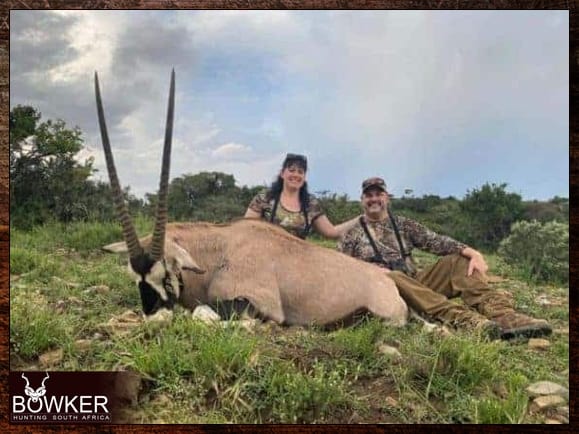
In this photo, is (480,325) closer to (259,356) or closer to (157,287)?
(259,356)

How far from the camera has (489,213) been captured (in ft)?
13.3

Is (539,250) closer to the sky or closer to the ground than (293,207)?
closer to the ground

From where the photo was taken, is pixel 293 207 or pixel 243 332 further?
pixel 293 207

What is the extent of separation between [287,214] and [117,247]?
3.49ft

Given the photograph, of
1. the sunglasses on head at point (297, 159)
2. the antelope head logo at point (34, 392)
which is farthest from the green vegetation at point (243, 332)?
the sunglasses on head at point (297, 159)

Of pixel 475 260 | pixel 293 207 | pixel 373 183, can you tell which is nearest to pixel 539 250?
pixel 475 260

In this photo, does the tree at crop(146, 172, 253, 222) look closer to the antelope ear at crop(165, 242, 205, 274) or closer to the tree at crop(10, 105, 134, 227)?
the antelope ear at crop(165, 242, 205, 274)

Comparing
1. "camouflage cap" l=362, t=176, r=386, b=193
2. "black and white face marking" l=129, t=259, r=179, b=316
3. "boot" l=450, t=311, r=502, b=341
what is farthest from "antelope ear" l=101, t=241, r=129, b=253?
"boot" l=450, t=311, r=502, b=341

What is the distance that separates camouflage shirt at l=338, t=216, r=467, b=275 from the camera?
421 cm

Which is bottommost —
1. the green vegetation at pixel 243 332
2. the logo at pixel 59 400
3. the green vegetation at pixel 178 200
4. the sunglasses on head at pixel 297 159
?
the logo at pixel 59 400

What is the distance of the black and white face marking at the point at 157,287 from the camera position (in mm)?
4109

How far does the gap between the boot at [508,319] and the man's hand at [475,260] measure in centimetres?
16

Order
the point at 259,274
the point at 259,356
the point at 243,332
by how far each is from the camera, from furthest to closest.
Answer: the point at 259,274 → the point at 243,332 → the point at 259,356

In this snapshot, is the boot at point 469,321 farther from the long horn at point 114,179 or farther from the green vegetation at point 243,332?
the long horn at point 114,179
